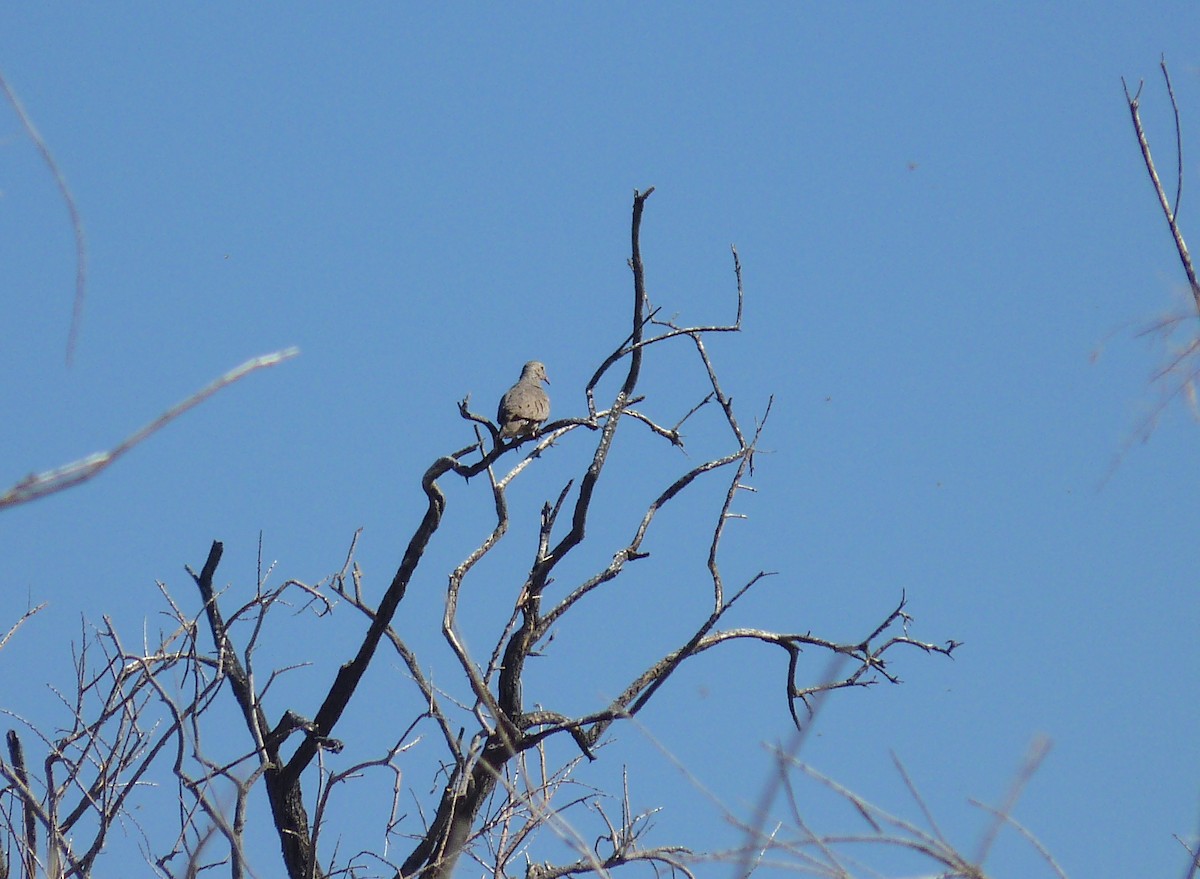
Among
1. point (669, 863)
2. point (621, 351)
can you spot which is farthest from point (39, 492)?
point (621, 351)

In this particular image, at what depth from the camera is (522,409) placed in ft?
30.3

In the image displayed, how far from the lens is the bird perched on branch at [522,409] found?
29.7 ft

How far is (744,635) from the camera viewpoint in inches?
265

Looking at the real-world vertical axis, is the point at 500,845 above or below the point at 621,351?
below

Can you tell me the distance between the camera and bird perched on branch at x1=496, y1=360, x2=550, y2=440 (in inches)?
356

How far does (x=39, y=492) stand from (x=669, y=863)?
4336mm

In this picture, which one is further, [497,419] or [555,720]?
[497,419]

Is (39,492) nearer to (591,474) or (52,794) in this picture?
(52,794)

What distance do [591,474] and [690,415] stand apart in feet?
1.82

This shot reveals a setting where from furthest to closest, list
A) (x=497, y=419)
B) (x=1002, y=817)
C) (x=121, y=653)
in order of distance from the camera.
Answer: (x=497, y=419)
(x=121, y=653)
(x=1002, y=817)

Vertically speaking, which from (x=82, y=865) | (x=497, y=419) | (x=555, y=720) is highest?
(x=497, y=419)

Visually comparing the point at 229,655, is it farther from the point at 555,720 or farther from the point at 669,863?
the point at 669,863

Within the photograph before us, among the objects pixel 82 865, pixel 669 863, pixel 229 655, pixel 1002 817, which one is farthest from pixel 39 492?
pixel 229 655

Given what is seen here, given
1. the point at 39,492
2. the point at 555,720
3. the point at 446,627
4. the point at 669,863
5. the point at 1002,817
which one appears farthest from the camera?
the point at 555,720
